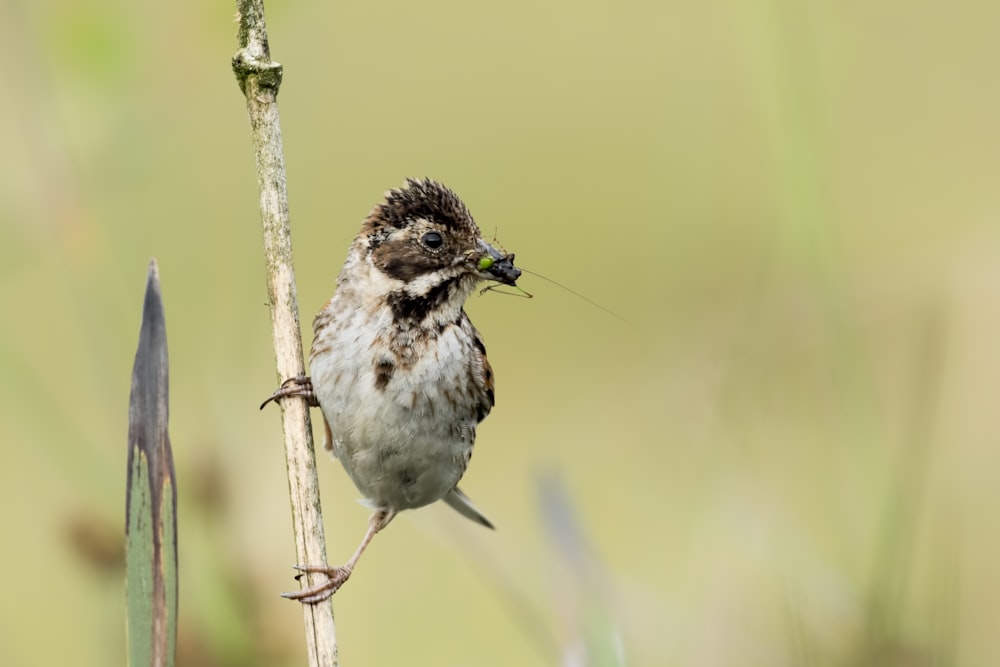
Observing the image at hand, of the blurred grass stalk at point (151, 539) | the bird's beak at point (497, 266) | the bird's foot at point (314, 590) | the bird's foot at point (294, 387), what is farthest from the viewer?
the bird's beak at point (497, 266)

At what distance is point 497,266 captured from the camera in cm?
318

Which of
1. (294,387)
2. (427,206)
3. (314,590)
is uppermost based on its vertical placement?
(427,206)

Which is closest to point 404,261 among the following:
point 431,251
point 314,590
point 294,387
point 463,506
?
point 431,251

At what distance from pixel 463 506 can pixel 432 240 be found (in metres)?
1.32

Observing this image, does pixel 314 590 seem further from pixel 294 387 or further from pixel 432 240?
Answer: pixel 432 240

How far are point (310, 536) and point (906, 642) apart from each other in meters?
1.09

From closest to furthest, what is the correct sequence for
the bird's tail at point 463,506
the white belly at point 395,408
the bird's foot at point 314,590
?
the bird's foot at point 314,590 → the white belly at point 395,408 → the bird's tail at point 463,506

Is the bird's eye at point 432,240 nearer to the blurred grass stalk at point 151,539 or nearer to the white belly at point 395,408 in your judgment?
the white belly at point 395,408

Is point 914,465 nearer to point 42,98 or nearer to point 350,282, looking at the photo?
point 350,282

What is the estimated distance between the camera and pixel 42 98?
2920mm

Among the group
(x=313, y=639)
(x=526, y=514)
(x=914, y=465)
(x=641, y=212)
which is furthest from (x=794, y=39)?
(x=641, y=212)

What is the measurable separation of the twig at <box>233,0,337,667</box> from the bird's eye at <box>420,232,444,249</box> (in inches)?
24.5

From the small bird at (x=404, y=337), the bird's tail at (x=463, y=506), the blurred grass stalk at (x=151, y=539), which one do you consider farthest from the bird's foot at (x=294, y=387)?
the bird's tail at (x=463, y=506)

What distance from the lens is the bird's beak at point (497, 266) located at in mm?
3174
